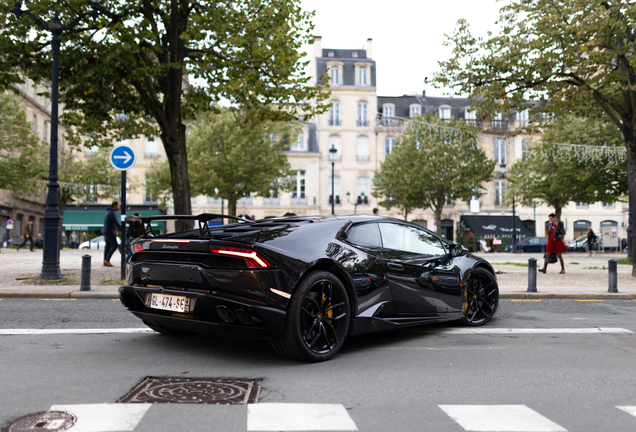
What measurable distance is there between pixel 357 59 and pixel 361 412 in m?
53.8

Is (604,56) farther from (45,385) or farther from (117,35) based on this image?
(45,385)

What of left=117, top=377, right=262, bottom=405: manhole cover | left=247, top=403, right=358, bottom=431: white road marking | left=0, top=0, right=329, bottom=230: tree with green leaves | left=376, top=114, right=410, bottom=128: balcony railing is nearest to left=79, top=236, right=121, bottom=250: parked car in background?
left=376, top=114, right=410, bottom=128: balcony railing

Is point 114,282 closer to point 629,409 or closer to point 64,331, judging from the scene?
point 64,331

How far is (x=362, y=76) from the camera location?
55062mm

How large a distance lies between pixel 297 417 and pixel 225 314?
1.49m

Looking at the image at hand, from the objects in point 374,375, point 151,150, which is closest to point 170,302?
point 374,375

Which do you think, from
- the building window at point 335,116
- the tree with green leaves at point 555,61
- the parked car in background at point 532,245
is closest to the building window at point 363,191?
the building window at point 335,116

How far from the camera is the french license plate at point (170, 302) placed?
196 inches

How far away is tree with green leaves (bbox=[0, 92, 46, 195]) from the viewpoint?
3347 cm

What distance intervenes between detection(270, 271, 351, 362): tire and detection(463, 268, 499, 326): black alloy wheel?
237 centimetres

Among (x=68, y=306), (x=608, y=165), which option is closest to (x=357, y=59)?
(x=608, y=165)

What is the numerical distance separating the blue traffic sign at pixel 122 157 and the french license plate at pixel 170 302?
758 centimetres

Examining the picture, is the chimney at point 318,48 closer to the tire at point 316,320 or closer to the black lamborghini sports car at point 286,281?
the black lamborghini sports car at point 286,281

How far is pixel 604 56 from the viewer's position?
14273mm
